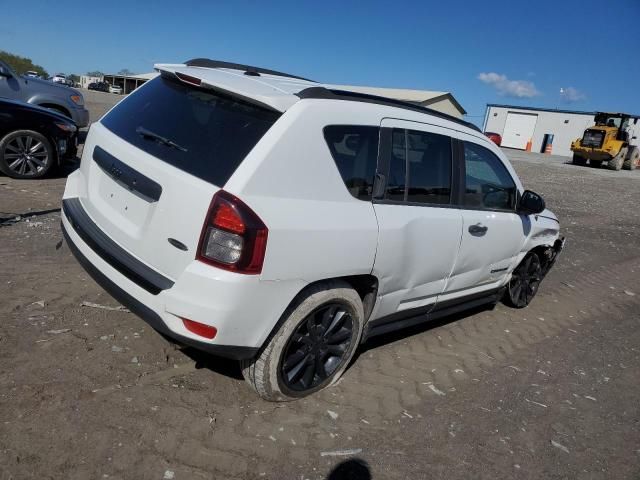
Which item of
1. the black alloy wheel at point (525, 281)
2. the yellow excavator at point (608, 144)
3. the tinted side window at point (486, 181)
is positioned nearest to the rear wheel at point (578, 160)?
the yellow excavator at point (608, 144)

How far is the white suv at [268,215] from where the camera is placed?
2.51m

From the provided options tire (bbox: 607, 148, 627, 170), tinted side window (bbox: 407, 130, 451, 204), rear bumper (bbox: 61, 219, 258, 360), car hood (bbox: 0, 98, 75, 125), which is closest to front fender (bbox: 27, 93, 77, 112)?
car hood (bbox: 0, 98, 75, 125)

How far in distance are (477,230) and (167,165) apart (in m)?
2.41

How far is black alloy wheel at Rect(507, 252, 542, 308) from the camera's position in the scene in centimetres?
519

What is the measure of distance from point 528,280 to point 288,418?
350 centimetres

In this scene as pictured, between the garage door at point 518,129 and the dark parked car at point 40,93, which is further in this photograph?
the garage door at point 518,129

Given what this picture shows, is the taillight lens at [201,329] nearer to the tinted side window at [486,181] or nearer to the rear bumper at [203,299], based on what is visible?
the rear bumper at [203,299]

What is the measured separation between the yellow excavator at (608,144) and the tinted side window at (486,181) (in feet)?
94.7

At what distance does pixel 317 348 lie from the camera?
311cm

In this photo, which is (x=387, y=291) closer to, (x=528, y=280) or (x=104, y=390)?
(x=104, y=390)

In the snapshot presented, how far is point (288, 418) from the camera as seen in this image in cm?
296

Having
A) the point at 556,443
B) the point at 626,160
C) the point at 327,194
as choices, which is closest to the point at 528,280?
the point at 556,443

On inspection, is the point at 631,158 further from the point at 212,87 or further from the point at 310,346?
the point at 212,87

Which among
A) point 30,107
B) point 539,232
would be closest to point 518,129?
point 539,232
